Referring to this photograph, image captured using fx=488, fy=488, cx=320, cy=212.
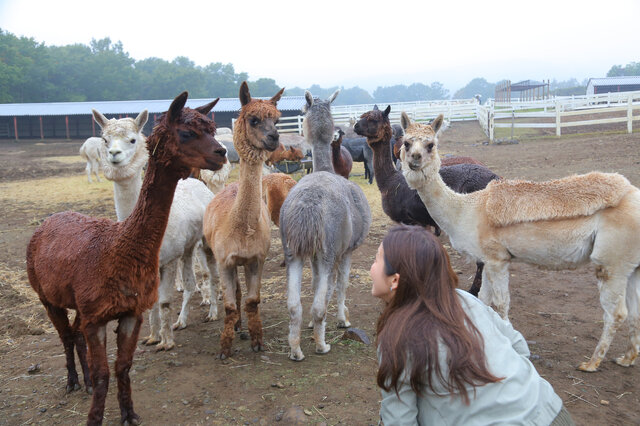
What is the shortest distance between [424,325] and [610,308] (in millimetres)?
2844

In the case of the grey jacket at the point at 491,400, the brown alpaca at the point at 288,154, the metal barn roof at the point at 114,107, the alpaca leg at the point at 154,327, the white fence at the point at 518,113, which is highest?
the metal barn roof at the point at 114,107

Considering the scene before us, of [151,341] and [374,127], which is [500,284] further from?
[151,341]

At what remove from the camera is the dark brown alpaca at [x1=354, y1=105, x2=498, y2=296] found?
6.30m

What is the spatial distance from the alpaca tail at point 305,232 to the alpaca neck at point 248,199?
33 centimetres

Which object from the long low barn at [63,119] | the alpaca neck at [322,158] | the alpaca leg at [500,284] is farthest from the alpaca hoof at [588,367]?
the long low barn at [63,119]

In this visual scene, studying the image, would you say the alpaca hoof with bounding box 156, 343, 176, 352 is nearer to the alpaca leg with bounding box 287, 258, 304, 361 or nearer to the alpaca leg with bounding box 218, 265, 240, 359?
the alpaca leg with bounding box 218, 265, 240, 359

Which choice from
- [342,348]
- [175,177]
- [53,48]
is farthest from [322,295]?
[53,48]

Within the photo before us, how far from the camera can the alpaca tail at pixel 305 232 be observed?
13.8 feet

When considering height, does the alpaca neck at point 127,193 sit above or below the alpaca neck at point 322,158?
below

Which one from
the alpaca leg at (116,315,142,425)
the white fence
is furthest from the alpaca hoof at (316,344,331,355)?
the white fence

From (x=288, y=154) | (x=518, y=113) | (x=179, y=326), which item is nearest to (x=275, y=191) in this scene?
(x=179, y=326)

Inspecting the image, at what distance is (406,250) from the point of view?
2039mm

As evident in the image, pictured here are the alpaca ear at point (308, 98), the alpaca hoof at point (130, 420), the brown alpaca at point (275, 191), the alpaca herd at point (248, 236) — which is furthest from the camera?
the brown alpaca at point (275, 191)

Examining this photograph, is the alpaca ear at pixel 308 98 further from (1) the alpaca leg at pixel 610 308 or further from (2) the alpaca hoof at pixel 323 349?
(1) the alpaca leg at pixel 610 308
